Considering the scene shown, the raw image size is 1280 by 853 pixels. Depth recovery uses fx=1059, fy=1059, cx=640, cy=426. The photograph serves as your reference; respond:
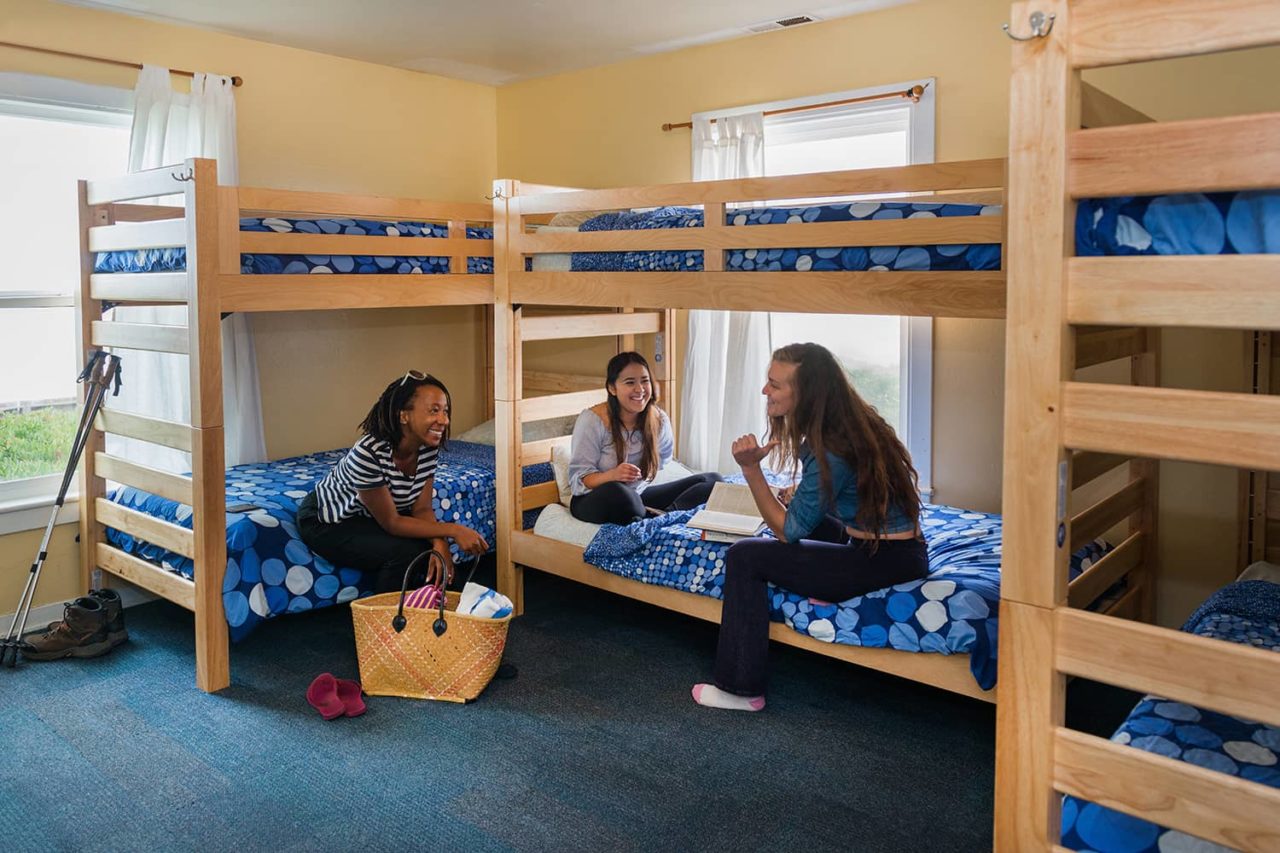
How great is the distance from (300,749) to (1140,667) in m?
2.20

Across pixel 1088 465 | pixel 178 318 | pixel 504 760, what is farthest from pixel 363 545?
pixel 1088 465

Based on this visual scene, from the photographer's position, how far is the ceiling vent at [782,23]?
13.7ft

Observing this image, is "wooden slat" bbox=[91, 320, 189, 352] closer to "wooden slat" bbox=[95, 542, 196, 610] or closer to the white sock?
"wooden slat" bbox=[95, 542, 196, 610]

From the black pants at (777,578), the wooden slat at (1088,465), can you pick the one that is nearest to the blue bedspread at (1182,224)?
the wooden slat at (1088,465)

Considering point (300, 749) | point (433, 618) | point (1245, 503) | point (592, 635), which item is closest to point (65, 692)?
point (300, 749)

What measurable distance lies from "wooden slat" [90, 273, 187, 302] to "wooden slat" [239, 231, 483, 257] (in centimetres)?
24

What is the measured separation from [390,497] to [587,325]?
1162 mm

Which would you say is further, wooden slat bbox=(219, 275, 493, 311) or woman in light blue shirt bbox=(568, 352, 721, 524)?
woman in light blue shirt bbox=(568, 352, 721, 524)

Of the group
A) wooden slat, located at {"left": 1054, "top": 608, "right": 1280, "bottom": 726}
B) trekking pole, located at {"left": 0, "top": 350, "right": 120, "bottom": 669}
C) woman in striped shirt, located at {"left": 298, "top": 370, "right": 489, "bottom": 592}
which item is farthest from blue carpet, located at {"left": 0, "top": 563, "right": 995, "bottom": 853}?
wooden slat, located at {"left": 1054, "top": 608, "right": 1280, "bottom": 726}

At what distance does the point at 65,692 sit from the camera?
333cm

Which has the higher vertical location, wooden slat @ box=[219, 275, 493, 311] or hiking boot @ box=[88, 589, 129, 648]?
wooden slat @ box=[219, 275, 493, 311]

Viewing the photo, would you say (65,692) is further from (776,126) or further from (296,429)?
(776,126)

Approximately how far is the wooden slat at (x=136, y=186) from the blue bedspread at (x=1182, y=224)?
2.58 metres

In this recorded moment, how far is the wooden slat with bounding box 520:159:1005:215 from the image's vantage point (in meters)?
2.76
